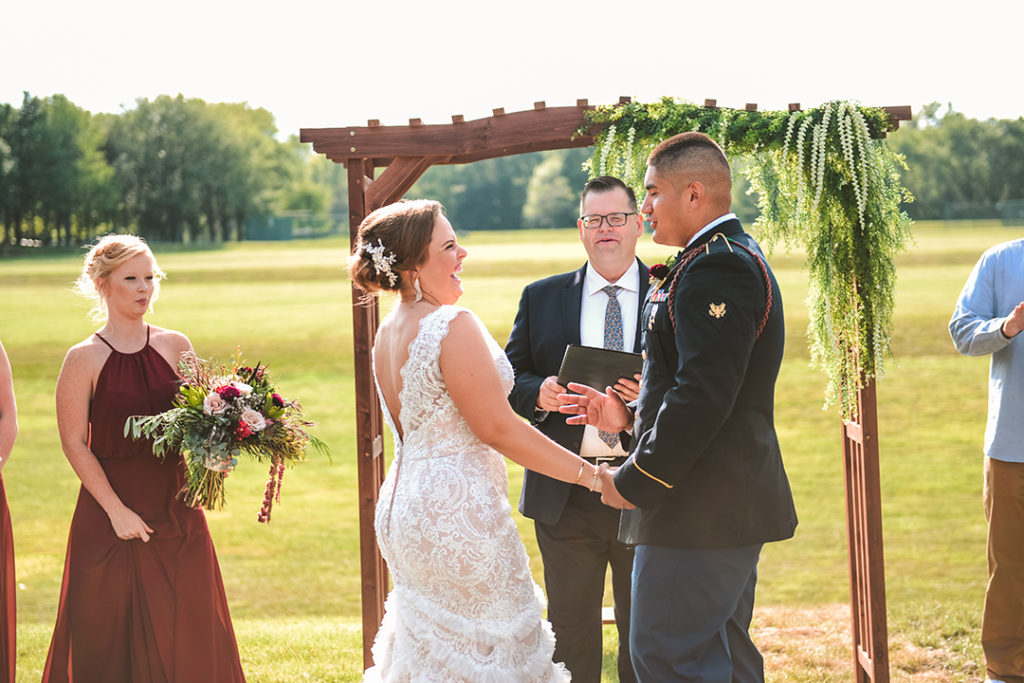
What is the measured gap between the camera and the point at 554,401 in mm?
3912

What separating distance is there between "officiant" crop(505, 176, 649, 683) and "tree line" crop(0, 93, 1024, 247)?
51.6 m

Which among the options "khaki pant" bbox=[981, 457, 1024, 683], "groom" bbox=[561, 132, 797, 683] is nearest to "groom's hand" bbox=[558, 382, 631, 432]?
"groom" bbox=[561, 132, 797, 683]

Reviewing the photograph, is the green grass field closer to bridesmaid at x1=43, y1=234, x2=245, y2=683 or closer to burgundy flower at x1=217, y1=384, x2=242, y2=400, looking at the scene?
bridesmaid at x1=43, y1=234, x2=245, y2=683

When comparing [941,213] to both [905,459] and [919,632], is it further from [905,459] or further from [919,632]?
[919,632]

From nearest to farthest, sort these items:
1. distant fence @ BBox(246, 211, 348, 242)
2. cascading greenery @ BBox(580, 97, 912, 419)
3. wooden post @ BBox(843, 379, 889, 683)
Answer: cascading greenery @ BBox(580, 97, 912, 419)
wooden post @ BBox(843, 379, 889, 683)
distant fence @ BBox(246, 211, 348, 242)

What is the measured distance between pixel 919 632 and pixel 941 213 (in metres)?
65.1

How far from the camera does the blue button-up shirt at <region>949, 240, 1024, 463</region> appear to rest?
4.40 m

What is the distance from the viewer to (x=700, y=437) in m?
2.84

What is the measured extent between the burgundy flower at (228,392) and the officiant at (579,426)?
121cm

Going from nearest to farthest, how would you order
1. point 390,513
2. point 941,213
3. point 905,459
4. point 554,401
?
1. point 390,513
2. point 554,401
3. point 905,459
4. point 941,213

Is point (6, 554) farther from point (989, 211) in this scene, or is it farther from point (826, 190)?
point (989, 211)

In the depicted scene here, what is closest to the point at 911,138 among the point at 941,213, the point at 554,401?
the point at 941,213

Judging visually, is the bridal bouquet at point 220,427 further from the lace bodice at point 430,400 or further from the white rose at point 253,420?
the lace bodice at point 430,400

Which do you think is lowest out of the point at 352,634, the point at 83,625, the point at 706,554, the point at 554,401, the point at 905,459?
the point at 905,459
